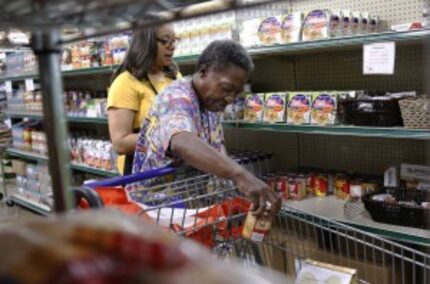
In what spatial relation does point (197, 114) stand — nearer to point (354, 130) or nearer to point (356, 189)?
point (354, 130)

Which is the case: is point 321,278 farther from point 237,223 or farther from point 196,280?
point 196,280

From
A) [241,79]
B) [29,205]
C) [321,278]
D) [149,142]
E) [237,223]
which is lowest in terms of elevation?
[29,205]

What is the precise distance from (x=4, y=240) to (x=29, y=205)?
5654mm

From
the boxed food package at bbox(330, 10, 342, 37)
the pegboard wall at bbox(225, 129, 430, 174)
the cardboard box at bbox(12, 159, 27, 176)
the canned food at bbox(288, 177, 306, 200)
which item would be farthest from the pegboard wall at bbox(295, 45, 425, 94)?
the cardboard box at bbox(12, 159, 27, 176)

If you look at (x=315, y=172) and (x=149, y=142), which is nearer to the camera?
(x=149, y=142)

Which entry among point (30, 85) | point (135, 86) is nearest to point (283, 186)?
point (135, 86)

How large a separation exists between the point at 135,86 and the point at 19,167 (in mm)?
3910

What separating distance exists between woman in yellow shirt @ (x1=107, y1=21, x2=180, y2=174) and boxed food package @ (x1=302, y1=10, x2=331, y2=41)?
0.71 metres

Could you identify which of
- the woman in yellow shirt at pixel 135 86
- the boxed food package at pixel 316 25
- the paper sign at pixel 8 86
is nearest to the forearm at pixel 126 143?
the woman in yellow shirt at pixel 135 86

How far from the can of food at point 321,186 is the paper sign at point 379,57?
786 mm

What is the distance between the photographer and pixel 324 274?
1473 millimetres

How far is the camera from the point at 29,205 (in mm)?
5633

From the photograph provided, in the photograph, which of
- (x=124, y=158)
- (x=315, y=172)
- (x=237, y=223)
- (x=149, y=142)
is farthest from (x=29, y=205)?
(x=237, y=223)

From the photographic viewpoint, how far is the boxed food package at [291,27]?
2.55 m
